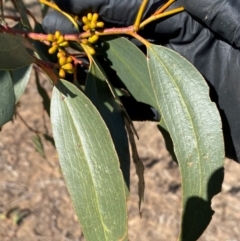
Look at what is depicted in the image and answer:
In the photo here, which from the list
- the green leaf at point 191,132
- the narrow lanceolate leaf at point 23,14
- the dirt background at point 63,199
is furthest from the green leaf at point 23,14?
the dirt background at point 63,199

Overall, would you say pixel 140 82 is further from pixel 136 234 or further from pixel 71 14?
pixel 136 234

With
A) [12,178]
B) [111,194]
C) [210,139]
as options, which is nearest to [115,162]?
[111,194]

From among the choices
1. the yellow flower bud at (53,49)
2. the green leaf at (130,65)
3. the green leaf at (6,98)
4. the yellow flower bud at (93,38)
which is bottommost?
the green leaf at (6,98)

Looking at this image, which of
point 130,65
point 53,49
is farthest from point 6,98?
point 130,65

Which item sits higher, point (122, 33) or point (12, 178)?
point (122, 33)

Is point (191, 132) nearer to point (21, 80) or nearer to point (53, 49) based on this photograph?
Result: point (53, 49)

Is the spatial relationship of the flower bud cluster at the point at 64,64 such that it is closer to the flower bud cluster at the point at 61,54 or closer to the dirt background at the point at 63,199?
the flower bud cluster at the point at 61,54
